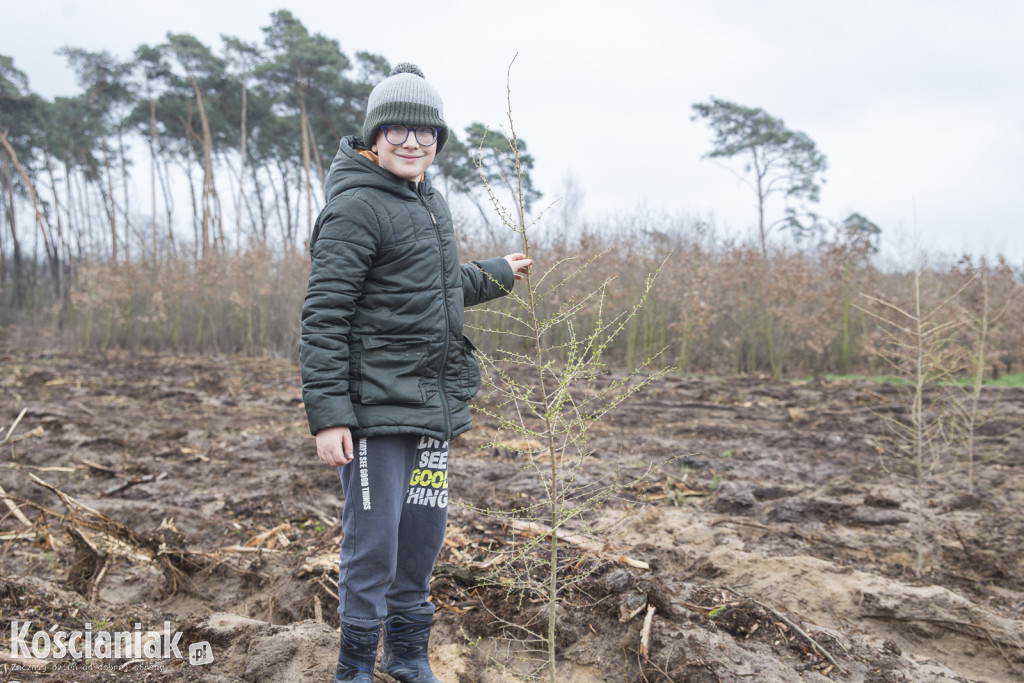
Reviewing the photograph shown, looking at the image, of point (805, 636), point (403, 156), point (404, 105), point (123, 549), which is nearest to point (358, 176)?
point (403, 156)

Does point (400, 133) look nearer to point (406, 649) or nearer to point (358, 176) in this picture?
point (358, 176)

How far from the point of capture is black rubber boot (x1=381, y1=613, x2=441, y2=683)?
2219 millimetres

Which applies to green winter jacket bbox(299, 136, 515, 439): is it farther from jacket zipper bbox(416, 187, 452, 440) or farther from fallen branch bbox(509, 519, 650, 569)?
fallen branch bbox(509, 519, 650, 569)

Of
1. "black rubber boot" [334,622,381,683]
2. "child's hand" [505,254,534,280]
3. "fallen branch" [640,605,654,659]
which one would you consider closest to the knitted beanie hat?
"child's hand" [505,254,534,280]

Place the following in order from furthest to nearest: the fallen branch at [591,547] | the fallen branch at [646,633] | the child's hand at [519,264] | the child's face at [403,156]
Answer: the fallen branch at [591,547], the fallen branch at [646,633], the child's hand at [519,264], the child's face at [403,156]

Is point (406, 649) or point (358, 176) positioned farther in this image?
point (406, 649)

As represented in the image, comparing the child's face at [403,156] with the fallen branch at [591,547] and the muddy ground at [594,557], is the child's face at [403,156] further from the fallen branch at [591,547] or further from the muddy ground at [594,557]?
the fallen branch at [591,547]

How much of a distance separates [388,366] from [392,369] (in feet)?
0.05

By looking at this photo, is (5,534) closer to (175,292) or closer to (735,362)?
(735,362)

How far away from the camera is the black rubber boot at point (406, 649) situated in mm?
2219

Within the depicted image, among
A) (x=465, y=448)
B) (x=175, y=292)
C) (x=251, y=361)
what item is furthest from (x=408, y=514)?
(x=175, y=292)

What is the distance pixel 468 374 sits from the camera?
2252 millimetres

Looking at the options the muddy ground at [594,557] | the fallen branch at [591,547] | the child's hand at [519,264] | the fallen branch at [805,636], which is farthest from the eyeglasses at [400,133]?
the fallen branch at [805,636]

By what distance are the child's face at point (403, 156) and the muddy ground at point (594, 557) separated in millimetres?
1193
